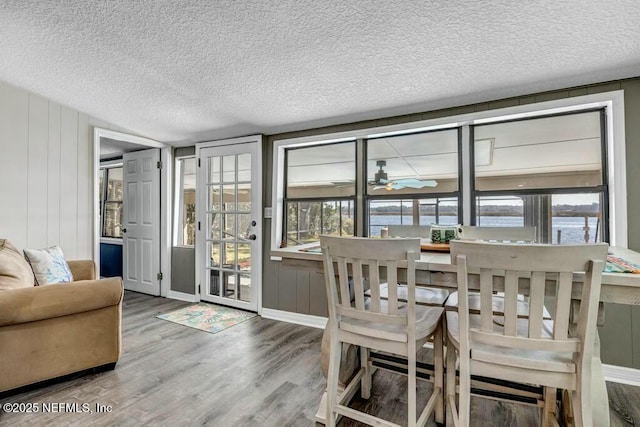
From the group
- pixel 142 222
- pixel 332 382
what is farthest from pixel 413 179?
pixel 142 222

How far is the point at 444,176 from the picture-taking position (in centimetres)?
293

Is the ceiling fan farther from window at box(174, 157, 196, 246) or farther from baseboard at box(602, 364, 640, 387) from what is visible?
window at box(174, 157, 196, 246)

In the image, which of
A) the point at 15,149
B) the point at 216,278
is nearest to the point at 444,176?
the point at 216,278

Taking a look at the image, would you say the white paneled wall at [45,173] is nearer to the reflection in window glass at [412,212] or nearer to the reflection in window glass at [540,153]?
the reflection in window glass at [412,212]

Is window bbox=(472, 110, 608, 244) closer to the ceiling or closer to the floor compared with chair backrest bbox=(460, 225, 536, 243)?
closer to the ceiling

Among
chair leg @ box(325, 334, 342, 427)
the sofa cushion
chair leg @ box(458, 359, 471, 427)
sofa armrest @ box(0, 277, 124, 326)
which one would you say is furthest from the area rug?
chair leg @ box(458, 359, 471, 427)

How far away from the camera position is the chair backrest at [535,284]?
3.62 ft

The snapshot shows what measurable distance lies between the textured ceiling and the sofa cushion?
155cm

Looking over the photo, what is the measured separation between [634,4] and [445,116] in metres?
1.35

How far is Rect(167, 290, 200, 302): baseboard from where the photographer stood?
4145 mm

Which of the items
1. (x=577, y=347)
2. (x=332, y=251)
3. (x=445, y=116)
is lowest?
(x=577, y=347)

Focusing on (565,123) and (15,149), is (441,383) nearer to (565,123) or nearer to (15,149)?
(565,123)

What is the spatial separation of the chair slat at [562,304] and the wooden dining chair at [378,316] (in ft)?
1.68

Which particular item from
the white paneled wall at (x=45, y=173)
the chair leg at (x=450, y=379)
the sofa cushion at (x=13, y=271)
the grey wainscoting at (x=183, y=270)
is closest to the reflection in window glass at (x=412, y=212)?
the chair leg at (x=450, y=379)
